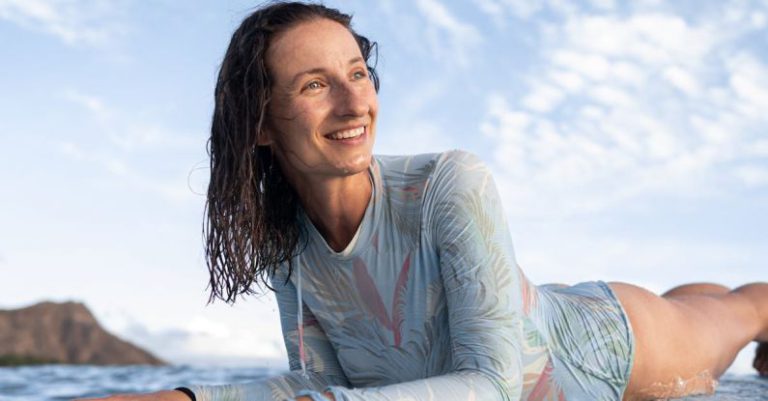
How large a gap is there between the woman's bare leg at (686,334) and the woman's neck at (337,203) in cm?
136

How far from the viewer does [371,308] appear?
9.41 ft

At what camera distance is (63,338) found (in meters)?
29.9

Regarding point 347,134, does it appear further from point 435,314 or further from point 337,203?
point 435,314

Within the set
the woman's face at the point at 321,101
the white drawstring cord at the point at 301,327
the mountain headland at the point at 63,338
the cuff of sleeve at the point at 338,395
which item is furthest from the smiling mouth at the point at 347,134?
the mountain headland at the point at 63,338

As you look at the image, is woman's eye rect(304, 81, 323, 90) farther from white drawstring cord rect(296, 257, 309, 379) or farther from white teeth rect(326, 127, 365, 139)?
white drawstring cord rect(296, 257, 309, 379)

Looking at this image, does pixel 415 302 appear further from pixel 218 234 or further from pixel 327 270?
pixel 218 234

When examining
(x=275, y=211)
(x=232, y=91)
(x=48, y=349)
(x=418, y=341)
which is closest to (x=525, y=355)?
(x=418, y=341)

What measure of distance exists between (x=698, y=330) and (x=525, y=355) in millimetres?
1364

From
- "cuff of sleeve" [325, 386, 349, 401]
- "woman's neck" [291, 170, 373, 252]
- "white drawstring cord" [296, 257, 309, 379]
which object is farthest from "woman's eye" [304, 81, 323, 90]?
"cuff of sleeve" [325, 386, 349, 401]

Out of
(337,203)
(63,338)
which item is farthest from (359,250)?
(63,338)

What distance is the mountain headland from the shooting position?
28.6m

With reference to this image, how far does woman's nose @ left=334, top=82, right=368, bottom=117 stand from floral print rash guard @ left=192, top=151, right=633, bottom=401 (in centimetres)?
29

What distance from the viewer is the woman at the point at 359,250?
8.23 feet

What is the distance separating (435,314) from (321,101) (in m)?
0.79
